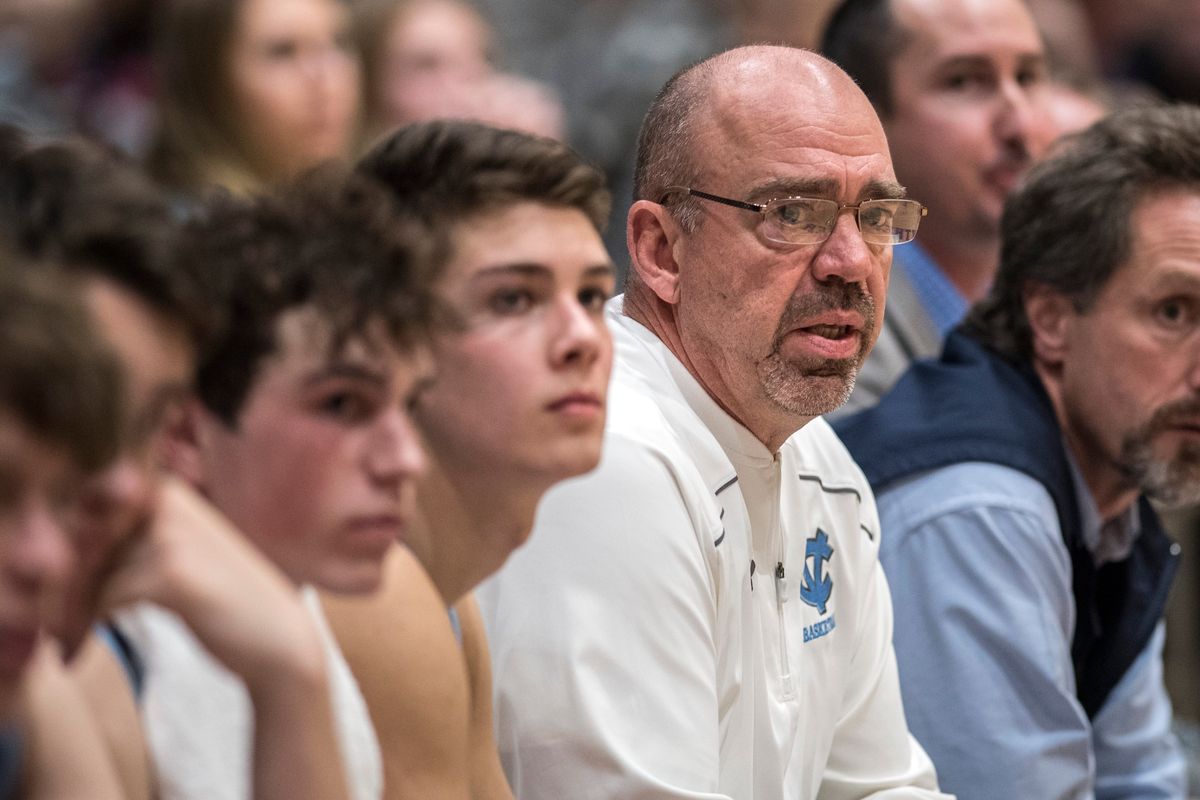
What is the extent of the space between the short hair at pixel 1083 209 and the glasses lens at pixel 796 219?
78cm

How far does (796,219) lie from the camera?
2.49 meters

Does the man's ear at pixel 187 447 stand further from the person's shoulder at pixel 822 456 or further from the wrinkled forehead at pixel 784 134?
the person's shoulder at pixel 822 456

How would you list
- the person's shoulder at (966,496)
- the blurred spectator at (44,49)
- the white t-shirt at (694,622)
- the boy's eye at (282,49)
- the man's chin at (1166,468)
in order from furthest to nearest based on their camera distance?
1. the blurred spectator at (44,49)
2. the boy's eye at (282,49)
3. the man's chin at (1166,468)
4. the person's shoulder at (966,496)
5. the white t-shirt at (694,622)

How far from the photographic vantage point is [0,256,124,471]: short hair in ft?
3.89

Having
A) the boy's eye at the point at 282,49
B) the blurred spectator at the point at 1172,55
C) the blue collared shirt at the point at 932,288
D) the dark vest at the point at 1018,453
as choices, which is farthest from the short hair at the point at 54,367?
the blurred spectator at the point at 1172,55

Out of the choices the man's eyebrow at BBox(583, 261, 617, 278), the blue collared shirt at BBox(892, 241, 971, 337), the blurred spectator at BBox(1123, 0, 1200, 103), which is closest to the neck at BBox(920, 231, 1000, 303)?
the blue collared shirt at BBox(892, 241, 971, 337)

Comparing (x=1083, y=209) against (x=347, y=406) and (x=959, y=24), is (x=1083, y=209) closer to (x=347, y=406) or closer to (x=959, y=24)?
(x=959, y=24)

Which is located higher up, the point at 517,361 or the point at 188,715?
the point at 517,361

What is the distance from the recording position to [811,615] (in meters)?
2.55

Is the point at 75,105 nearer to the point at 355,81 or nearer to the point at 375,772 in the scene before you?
the point at 355,81

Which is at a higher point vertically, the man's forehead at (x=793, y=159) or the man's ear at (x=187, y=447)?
the man's ear at (x=187, y=447)

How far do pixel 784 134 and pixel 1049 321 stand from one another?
87cm

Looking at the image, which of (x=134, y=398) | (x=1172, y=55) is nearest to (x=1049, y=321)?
(x=134, y=398)

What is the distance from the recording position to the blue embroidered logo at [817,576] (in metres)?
2.56
